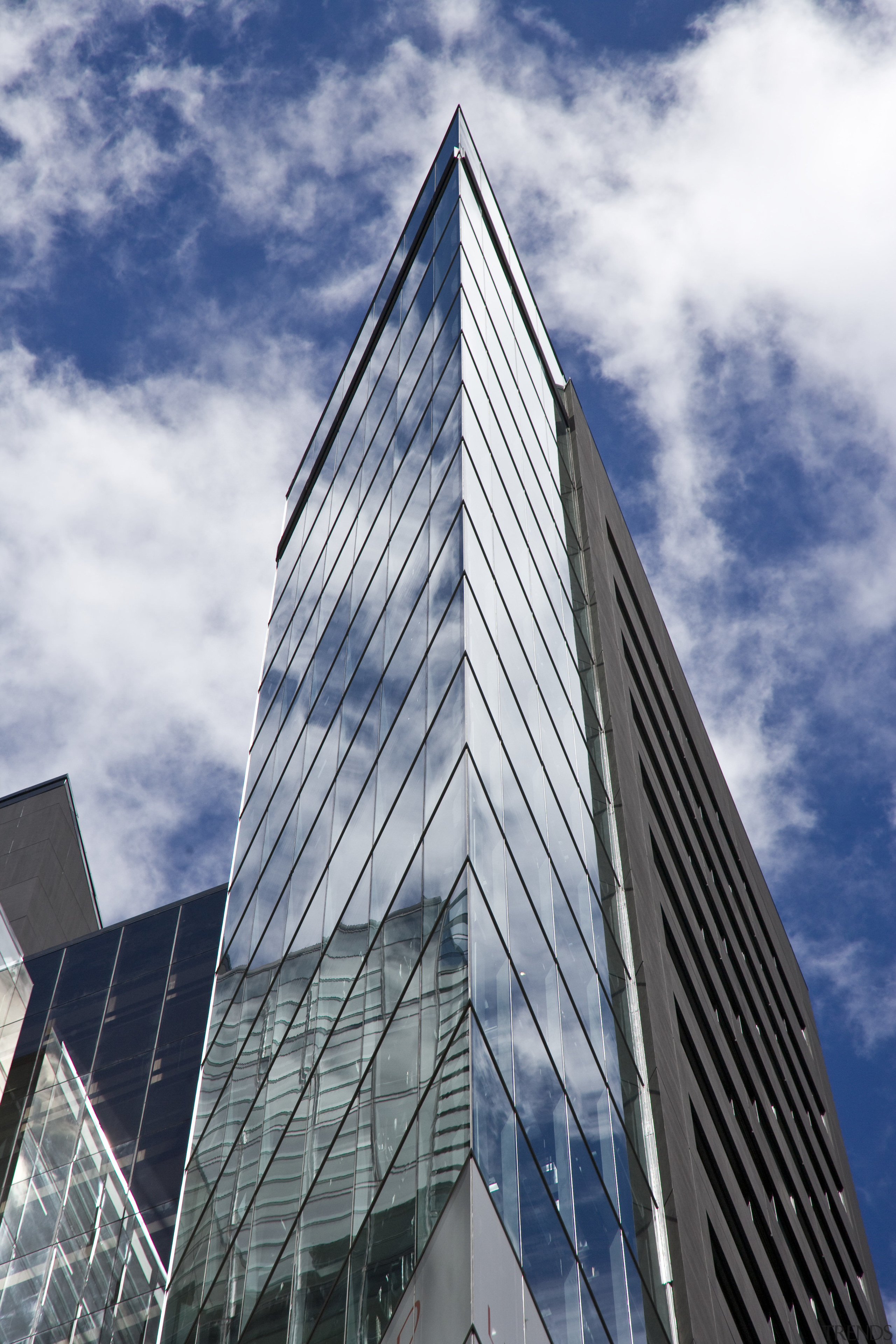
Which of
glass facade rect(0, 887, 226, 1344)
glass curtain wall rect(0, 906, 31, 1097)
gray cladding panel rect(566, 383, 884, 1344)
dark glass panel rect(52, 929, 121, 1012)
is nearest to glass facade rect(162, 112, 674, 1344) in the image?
gray cladding panel rect(566, 383, 884, 1344)

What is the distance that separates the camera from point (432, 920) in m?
19.0

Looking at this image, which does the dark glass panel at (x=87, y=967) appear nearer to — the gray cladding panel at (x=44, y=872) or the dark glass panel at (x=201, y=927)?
the dark glass panel at (x=201, y=927)

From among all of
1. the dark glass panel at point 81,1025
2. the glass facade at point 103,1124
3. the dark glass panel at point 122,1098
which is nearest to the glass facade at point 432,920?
the glass facade at point 103,1124

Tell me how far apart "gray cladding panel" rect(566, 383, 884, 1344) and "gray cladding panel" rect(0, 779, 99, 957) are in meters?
27.4

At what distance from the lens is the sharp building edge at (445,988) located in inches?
690

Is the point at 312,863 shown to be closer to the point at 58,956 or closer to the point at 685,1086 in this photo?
the point at 685,1086

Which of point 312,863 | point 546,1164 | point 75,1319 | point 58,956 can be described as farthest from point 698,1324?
point 58,956

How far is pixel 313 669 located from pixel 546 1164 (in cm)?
1654

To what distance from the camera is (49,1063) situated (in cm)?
4306

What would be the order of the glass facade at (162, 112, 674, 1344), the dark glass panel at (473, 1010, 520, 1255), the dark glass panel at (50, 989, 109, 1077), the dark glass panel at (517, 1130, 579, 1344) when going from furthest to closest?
the dark glass panel at (50, 989, 109, 1077) → the glass facade at (162, 112, 674, 1344) → the dark glass panel at (517, 1130, 579, 1344) → the dark glass panel at (473, 1010, 520, 1255)

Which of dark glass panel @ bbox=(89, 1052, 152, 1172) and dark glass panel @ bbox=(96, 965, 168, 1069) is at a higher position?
dark glass panel @ bbox=(96, 965, 168, 1069)

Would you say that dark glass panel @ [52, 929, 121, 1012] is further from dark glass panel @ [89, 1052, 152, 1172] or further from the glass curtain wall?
dark glass panel @ [89, 1052, 152, 1172]

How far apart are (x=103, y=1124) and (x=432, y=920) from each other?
80.4ft

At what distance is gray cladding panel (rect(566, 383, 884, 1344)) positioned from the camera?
2477 centimetres
